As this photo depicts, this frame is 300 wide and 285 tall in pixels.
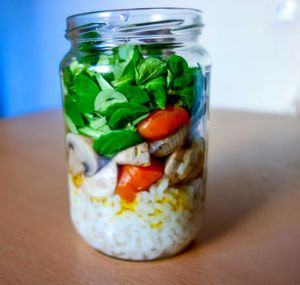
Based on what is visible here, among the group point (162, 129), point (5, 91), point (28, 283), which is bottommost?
point (5, 91)

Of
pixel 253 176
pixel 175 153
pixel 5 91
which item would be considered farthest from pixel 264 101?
pixel 5 91

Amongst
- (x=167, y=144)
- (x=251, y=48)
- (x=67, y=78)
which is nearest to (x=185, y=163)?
(x=167, y=144)

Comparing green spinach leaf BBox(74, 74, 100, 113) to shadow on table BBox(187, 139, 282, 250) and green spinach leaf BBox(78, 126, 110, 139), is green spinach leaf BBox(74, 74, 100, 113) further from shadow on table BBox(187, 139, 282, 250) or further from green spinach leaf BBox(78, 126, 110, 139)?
shadow on table BBox(187, 139, 282, 250)

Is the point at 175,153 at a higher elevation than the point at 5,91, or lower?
higher

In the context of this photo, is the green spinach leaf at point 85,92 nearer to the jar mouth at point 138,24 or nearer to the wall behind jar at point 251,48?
the jar mouth at point 138,24

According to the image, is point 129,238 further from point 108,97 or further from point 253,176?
point 253,176

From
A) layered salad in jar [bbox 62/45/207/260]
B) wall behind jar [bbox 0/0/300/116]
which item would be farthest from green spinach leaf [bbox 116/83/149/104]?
wall behind jar [bbox 0/0/300/116]

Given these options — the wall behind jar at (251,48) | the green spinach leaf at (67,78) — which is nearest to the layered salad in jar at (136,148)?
the green spinach leaf at (67,78)

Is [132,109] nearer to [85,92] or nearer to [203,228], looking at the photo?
[85,92]
